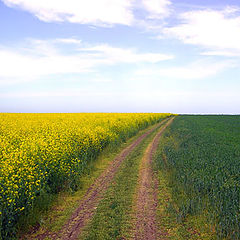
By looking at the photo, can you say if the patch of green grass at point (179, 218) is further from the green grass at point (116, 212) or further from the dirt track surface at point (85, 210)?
the dirt track surface at point (85, 210)

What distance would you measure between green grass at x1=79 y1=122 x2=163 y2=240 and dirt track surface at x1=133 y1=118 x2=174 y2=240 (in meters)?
0.24

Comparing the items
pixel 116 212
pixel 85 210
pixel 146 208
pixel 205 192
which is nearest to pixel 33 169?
pixel 85 210

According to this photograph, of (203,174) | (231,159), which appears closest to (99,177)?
(203,174)

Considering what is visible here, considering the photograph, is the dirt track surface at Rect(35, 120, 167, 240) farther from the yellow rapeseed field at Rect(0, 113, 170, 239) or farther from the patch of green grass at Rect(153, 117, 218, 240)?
the patch of green grass at Rect(153, 117, 218, 240)

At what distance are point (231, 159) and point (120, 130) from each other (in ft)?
41.6

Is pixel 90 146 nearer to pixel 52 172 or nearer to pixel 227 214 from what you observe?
pixel 52 172

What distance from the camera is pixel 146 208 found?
7812mm

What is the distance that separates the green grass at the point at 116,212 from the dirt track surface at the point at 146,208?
0.24m

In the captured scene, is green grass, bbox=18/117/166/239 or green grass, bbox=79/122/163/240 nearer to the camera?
green grass, bbox=79/122/163/240

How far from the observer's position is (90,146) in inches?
569

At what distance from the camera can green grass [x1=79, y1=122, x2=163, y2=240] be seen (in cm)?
627

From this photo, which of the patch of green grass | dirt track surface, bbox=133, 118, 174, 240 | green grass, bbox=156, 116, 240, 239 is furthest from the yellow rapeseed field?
green grass, bbox=156, 116, 240, 239

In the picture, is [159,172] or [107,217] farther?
[159,172]

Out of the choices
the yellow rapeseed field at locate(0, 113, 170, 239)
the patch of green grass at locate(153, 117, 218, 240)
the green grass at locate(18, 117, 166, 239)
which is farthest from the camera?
the green grass at locate(18, 117, 166, 239)
